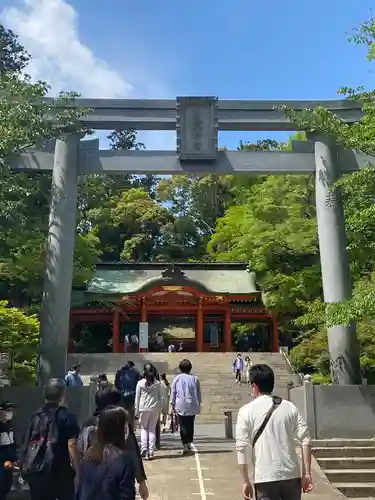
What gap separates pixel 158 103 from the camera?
12.4 m

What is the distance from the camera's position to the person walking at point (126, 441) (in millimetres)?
3590

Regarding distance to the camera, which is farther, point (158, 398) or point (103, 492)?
point (158, 398)

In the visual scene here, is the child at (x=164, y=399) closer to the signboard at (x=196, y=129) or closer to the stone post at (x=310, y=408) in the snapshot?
the stone post at (x=310, y=408)

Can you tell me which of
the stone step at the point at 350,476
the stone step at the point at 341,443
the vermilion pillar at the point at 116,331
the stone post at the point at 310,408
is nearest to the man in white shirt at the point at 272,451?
the stone step at the point at 350,476

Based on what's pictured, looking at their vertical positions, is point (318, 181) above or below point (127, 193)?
below

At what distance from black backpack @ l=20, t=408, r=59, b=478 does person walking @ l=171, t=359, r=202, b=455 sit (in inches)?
166

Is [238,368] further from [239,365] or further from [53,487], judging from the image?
[53,487]

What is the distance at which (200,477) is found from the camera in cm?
723

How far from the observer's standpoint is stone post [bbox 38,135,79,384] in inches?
449

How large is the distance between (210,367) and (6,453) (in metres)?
18.0

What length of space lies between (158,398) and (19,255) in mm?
9242

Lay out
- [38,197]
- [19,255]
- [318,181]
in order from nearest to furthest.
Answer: [318,181] < [19,255] < [38,197]

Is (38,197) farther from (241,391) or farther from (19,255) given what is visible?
(241,391)

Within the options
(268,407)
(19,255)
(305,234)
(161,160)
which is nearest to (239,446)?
(268,407)
